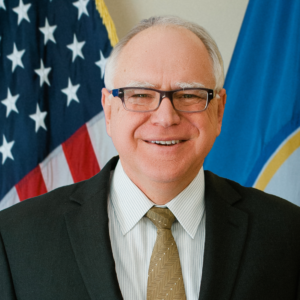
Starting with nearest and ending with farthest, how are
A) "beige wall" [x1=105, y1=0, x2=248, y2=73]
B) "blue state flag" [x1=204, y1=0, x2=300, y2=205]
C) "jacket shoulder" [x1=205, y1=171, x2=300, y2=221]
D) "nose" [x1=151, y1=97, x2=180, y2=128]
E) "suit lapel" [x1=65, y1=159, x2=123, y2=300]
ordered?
"suit lapel" [x1=65, y1=159, x2=123, y2=300] → "nose" [x1=151, y1=97, x2=180, y2=128] → "jacket shoulder" [x1=205, y1=171, x2=300, y2=221] → "blue state flag" [x1=204, y1=0, x2=300, y2=205] → "beige wall" [x1=105, y1=0, x2=248, y2=73]

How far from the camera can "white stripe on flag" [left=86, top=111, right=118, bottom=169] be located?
285 centimetres

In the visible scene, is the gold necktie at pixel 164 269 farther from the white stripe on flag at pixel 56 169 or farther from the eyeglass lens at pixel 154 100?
the white stripe on flag at pixel 56 169

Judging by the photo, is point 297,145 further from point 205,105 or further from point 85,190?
point 85,190

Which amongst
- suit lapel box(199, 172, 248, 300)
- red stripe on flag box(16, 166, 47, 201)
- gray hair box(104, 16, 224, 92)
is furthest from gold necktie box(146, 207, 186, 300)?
red stripe on flag box(16, 166, 47, 201)

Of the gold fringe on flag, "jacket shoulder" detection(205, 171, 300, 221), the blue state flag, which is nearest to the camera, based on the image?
"jacket shoulder" detection(205, 171, 300, 221)

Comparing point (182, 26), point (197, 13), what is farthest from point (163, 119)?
point (197, 13)

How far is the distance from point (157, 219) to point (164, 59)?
71 cm

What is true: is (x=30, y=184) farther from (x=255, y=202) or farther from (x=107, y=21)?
(x=255, y=202)

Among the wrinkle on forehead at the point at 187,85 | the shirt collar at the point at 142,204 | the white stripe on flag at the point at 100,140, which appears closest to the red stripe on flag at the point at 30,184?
the white stripe on flag at the point at 100,140

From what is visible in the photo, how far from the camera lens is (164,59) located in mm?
1558

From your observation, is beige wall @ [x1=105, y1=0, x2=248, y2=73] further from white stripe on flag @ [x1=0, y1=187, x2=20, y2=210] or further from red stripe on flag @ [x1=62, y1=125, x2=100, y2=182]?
white stripe on flag @ [x1=0, y1=187, x2=20, y2=210]

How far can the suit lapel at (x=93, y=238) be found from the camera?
1.38 m

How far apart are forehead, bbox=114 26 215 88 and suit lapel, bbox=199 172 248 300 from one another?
55cm

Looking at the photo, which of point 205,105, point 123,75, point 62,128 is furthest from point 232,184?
point 62,128
